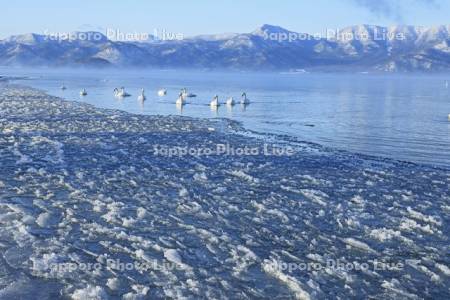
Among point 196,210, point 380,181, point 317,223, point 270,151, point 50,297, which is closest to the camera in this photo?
point 50,297

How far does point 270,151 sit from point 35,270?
1933 centimetres

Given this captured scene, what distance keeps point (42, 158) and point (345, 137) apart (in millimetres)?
21445

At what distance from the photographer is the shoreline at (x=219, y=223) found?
12.0 m

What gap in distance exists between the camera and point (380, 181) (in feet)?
74.0

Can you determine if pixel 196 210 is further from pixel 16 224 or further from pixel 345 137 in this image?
pixel 345 137

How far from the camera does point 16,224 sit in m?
15.5

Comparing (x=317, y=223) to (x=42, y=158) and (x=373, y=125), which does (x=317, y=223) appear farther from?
(x=373, y=125)

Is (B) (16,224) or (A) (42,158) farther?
(A) (42,158)

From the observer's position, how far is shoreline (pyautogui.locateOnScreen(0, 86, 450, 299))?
474 inches

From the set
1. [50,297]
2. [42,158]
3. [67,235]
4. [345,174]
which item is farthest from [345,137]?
[50,297]

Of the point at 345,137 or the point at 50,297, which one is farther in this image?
the point at 345,137

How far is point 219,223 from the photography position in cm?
1628

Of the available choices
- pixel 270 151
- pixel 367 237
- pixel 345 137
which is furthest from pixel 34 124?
pixel 367 237

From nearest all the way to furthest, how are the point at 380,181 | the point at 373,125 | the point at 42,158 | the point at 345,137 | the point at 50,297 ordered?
the point at 50,297, the point at 380,181, the point at 42,158, the point at 345,137, the point at 373,125
